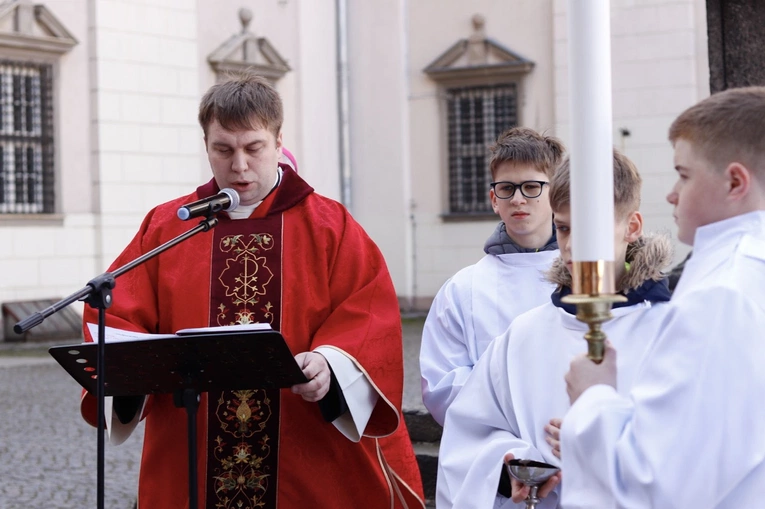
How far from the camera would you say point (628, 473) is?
5.25ft

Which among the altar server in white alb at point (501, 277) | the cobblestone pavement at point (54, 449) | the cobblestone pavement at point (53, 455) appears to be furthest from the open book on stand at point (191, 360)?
the cobblestone pavement at point (53, 455)

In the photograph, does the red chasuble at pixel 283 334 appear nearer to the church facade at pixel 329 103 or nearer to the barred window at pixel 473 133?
the church facade at pixel 329 103

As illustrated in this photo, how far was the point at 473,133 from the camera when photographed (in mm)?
15516

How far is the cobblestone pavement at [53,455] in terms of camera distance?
18.4 ft

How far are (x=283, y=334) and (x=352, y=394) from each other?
0.29 m

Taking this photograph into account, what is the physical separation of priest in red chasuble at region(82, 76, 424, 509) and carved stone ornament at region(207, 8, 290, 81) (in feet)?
35.7

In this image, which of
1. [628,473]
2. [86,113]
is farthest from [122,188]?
[628,473]

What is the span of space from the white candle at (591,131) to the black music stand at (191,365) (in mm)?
1062

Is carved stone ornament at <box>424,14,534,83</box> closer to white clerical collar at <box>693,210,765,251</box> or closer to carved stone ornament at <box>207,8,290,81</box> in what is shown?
carved stone ornament at <box>207,8,290,81</box>

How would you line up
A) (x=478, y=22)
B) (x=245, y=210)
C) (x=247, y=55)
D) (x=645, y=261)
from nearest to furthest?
(x=645, y=261) → (x=245, y=210) → (x=247, y=55) → (x=478, y=22)

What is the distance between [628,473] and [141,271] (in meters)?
1.87

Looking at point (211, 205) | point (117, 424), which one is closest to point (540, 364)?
point (211, 205)

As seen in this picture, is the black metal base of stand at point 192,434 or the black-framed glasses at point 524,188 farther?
the black-framed glasses at point 524,188

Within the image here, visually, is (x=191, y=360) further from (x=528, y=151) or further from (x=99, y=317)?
(x=528, y=151)
